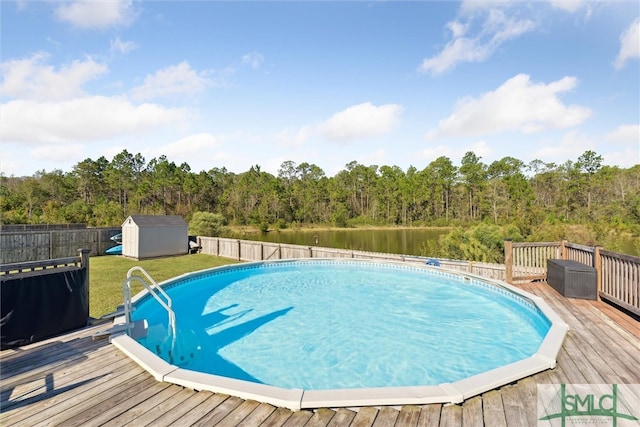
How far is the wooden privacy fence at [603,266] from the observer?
14.5 ft

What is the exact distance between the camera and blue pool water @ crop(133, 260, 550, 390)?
4.30 metres

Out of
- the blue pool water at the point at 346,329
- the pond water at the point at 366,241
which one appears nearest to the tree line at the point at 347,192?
the pond water at the point at 366,241

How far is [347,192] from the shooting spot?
1937 inches

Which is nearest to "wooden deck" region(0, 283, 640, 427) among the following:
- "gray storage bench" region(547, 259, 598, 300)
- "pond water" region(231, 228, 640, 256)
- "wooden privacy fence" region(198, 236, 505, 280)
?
"gray storage bench" region(547, 259, 598, 300)

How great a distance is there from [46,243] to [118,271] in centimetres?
507

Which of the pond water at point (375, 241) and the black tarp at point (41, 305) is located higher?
the black tarp at point (41, 305)

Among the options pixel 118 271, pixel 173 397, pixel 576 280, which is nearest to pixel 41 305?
pixel 173 397

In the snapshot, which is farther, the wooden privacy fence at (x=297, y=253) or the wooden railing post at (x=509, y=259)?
the wooden privacy fence at (x=297, y=253)

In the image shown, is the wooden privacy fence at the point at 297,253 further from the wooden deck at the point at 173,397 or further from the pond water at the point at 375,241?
the pond water at the point at 375,241

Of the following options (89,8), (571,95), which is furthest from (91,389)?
(571,95)

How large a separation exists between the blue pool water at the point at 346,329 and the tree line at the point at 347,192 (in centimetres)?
2706

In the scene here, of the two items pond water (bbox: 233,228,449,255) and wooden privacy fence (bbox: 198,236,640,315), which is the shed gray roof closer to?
wooden privacy fence (bbox: 198,236,640,315)

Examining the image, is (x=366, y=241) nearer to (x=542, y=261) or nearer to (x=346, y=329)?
(x=542, y=261)

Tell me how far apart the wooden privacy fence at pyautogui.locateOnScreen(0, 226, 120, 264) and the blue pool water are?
8.63m
